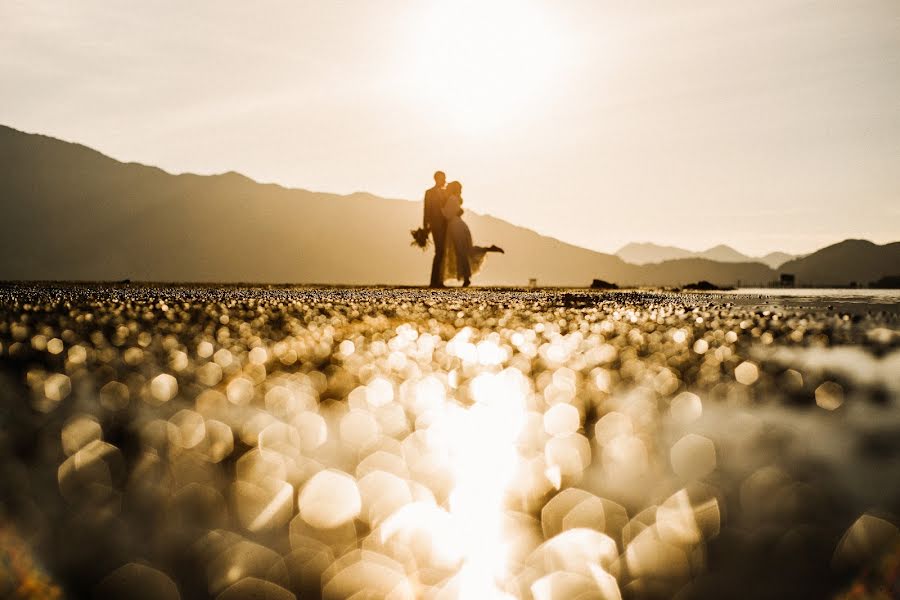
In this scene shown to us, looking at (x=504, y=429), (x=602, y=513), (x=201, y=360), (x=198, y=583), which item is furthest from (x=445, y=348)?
(x=198, y=583)

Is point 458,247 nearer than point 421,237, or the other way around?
point 458,247

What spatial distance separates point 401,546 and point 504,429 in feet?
7.26

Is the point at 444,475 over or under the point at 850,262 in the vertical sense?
under

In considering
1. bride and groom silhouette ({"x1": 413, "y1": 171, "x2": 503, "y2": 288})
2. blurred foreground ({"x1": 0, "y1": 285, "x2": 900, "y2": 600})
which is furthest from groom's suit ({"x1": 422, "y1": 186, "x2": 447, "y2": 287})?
blurred foreground ({"x1": 0, "y1": 285, "x2": 900, "y2": 600})

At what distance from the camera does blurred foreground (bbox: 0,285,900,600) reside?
2.50 metres

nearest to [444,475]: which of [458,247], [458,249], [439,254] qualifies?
[458,247]

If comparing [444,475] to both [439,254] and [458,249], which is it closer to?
[458,249]

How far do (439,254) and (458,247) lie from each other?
1323 mm

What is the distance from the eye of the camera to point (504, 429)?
495 cm

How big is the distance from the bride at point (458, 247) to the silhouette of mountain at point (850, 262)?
13071cm

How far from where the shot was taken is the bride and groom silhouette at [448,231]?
3541cm

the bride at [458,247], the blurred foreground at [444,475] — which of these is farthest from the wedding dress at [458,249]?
the blurred foreground at [444,475]

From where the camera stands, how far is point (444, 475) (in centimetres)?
380

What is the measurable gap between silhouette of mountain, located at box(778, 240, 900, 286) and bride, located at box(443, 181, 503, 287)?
131 metres
